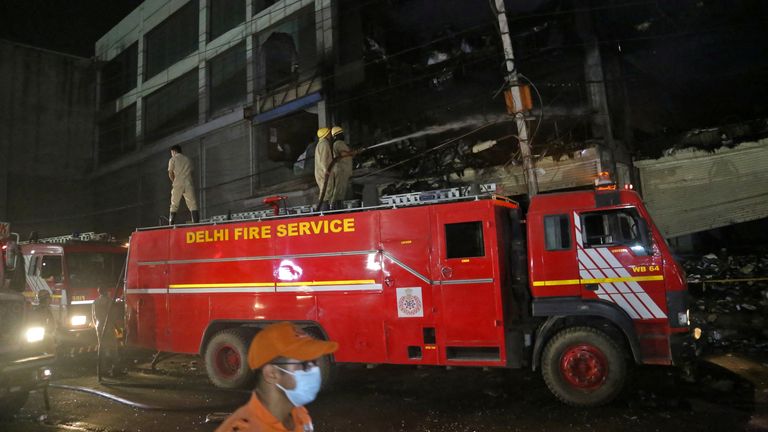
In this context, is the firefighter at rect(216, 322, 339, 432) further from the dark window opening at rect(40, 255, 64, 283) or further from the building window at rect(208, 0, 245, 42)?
the building window at rect(208, 0, 245, 42)

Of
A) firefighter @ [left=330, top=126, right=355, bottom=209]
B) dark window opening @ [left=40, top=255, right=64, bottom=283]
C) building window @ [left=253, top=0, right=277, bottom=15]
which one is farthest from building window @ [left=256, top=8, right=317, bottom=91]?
dark window opening @ [left=40, top=255, right=64, bottom=283]

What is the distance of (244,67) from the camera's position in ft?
60.4

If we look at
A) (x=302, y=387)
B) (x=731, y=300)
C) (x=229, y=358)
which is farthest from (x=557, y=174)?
(x=302, y=387)

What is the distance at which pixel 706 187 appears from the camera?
9.88 meters

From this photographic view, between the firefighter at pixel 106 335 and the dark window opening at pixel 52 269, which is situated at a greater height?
the dark window opening at pixel 52 269

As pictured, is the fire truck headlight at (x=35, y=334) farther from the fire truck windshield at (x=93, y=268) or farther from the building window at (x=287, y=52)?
the building window at (x=287, y=52)

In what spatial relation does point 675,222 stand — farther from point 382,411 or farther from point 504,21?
point 382,411

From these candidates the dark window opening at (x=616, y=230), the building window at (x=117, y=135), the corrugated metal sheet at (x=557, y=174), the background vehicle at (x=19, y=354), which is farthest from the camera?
the building window at (x=117, y=135)

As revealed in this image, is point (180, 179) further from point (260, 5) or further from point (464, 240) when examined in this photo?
point (260, 5)

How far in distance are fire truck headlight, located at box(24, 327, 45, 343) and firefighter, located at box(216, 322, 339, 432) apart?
21.0ft

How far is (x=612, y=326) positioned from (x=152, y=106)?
24.3 m

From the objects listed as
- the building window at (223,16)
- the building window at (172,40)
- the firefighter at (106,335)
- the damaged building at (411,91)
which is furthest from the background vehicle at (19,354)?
the building window at (172,40)

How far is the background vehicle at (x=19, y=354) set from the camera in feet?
19.2

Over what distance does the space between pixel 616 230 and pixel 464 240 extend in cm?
194
